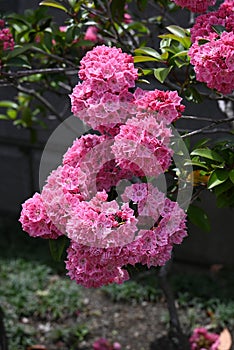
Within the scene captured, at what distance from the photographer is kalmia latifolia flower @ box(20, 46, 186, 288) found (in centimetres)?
148

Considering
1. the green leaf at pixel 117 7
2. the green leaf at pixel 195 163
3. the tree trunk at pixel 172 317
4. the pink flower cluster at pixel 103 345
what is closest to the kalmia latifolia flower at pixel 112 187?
the green leaf at pixel 195 163

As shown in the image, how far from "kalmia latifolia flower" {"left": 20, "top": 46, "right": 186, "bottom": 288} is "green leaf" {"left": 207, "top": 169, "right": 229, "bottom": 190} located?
0.19 meters

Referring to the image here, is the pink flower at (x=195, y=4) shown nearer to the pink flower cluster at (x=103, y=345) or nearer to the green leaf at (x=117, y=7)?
the green leaf at (x=117, y=7)

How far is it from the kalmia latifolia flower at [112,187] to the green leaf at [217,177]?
0.61ft

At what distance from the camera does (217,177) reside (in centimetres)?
173

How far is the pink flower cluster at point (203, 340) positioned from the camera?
9.51 ft

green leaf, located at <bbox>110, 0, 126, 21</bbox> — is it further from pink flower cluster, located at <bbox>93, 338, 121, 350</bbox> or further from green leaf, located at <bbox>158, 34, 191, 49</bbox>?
pink flower cluster, located at <bbox>93, 338, 121, 350</bbox>

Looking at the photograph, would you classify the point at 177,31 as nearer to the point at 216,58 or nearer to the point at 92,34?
the point at 216,58

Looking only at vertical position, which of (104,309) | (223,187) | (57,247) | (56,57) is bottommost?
(104,309)

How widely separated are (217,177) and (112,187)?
1.02 feet

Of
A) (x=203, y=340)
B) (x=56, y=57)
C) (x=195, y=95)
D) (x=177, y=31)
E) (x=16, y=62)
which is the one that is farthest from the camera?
(x=203, y=340)

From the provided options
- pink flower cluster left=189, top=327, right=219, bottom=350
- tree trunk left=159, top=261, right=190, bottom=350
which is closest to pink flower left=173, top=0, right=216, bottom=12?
tree trunk left=159, top=261, right=190, bottom=350

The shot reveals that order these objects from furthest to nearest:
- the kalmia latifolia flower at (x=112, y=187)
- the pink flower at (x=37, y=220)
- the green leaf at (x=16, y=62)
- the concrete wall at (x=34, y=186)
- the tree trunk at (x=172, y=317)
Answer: the concrete wall at (x=34, y=186), the tree trunk at (x=172, y=317), the green leaf at (x=16, y=62), the pink flower at (x=37, y=220), the kalmia latifolia flower at (x=112, y=187)

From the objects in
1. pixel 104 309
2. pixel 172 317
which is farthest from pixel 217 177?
pixel 104 309
